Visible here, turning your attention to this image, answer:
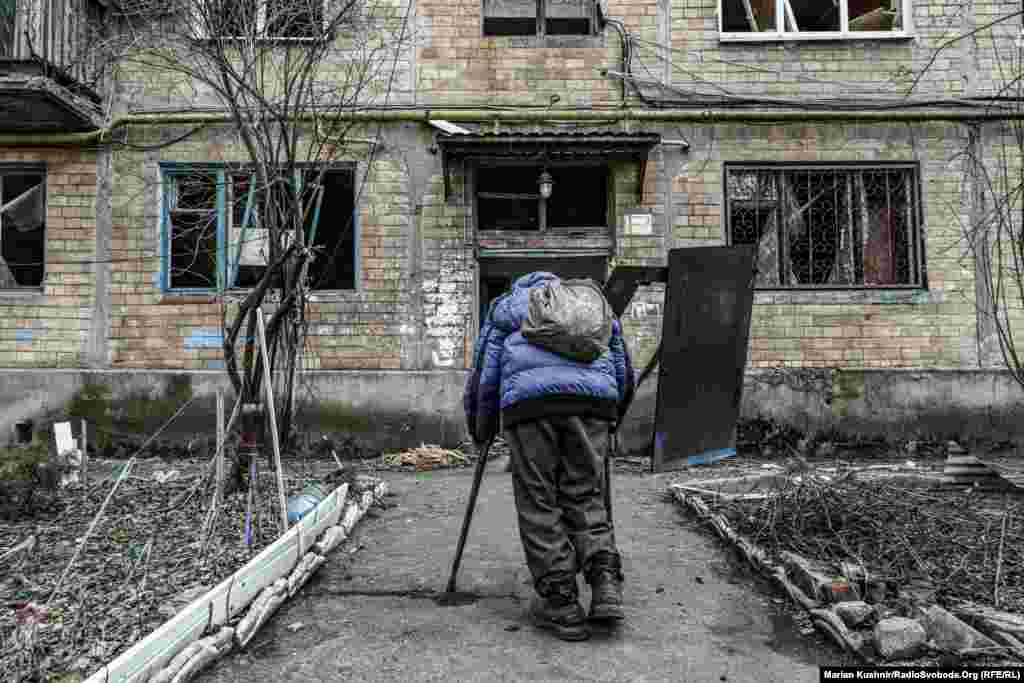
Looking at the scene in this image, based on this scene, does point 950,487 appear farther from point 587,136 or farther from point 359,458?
point 359,458

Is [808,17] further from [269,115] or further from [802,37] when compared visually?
[269,115]

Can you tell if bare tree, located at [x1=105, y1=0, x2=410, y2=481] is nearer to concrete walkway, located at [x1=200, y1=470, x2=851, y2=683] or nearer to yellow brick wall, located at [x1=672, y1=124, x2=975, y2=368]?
concrete walkway, located at [x1=200, y1=470, x2=851, y2=683]

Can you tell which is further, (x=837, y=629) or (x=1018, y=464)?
(x=1018, y=464)

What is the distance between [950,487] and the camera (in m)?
6.29

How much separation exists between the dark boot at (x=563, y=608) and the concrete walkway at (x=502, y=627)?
0.06 meters

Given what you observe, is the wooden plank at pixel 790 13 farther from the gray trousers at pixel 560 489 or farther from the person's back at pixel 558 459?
the gray trousers at pixel 560 489

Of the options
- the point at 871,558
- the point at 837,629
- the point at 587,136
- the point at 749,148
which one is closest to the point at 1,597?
the point at 837,629

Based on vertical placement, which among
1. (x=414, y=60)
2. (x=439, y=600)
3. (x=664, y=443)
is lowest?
(x=439, y=600)

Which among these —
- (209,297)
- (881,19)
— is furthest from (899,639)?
(881,19)

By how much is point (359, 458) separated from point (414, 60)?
16.6 feet

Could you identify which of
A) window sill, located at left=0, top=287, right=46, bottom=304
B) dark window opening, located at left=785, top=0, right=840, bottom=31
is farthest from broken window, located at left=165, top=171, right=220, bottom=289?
dark window opening, located at left=785, top=0, right=840, bottom=31

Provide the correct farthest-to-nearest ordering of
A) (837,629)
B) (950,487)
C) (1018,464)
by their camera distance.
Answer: (1018,464) → (950,487) → (837,629)

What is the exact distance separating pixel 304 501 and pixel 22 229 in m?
7.04

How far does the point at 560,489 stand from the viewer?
12.0 feet
